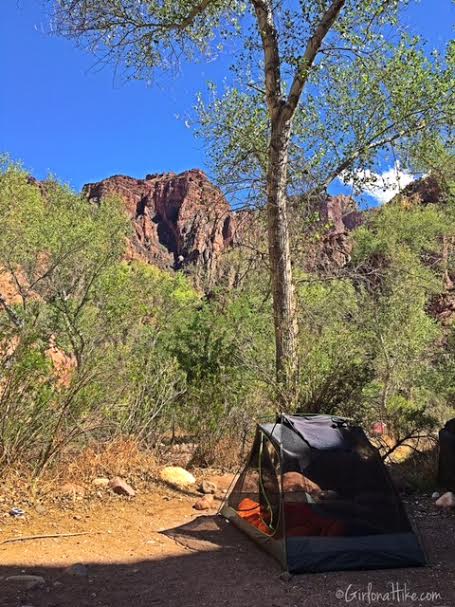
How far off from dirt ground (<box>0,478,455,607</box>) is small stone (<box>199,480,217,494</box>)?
1177mm

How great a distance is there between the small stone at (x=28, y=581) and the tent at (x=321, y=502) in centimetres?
176

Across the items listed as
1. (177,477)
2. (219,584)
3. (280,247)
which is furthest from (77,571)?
(280,247)

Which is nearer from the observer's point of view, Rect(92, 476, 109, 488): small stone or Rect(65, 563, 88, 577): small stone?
Rect(65, 563, 88, 577): small stone

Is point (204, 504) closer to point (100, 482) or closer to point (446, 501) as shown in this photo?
point (100, 482)

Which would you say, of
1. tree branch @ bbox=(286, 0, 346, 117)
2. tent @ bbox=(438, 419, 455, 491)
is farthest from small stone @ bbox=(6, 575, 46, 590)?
tree branch @ bbox=(286, 0, 346, 117)

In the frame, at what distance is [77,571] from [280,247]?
5684 millimetres

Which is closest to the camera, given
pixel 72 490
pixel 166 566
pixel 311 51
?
pixel 166 566

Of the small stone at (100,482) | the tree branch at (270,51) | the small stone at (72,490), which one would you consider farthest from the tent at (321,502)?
the tree branch at (270,51)

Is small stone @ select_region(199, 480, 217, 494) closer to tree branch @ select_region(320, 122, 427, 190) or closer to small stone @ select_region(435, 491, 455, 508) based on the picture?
small stone @ select_region(435, 491, 455, 508)

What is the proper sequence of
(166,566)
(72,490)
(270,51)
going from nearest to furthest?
(166,566) < (72,490) < (270,51)

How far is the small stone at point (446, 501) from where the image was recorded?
603 centimetres

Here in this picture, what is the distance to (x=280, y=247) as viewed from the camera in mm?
8539

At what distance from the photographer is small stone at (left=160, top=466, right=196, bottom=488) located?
6.78 metres

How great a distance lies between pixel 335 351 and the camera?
26.9ft
